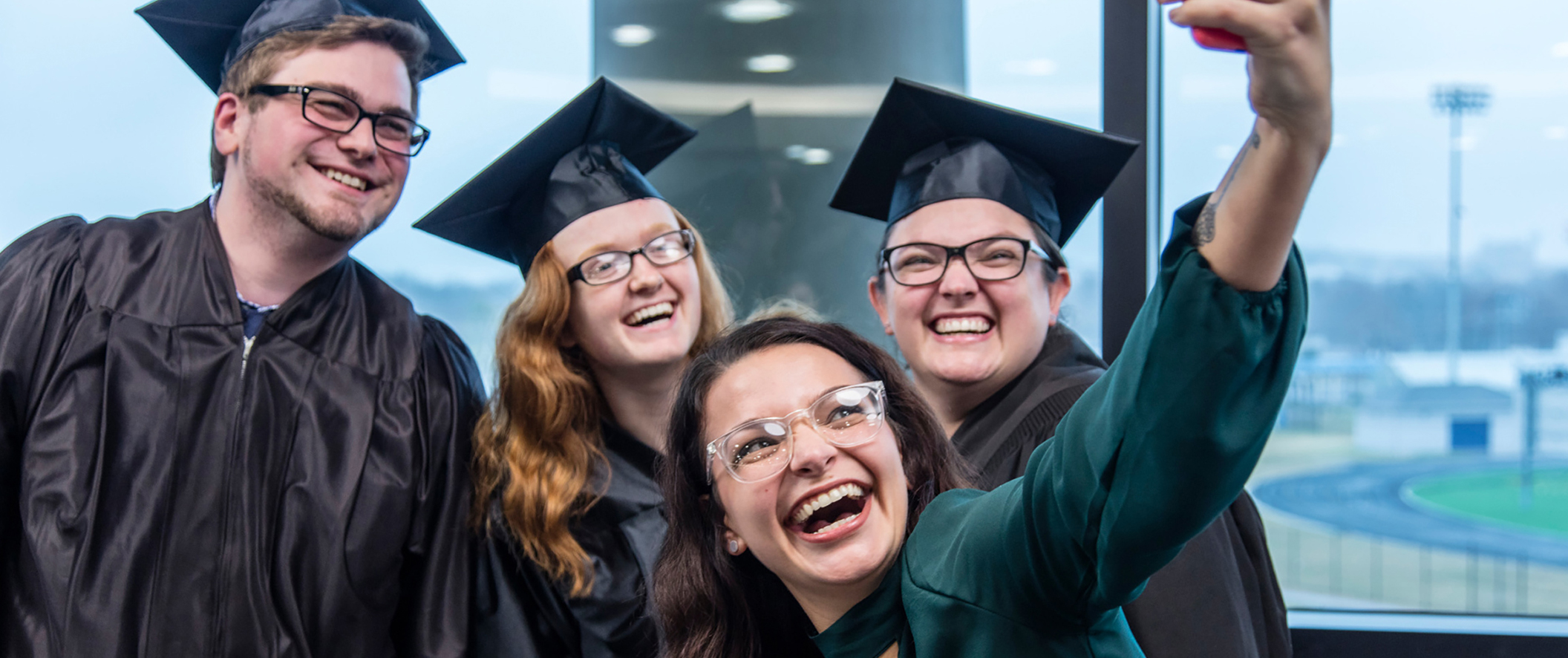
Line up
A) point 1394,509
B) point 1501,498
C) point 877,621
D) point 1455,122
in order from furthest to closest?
point 1394,509, point 1501,498, point 1455,122, point 877,621

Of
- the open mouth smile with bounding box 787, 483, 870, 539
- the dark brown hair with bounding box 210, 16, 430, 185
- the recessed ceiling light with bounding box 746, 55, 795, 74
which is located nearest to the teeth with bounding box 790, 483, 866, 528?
the open mouth smile with bounding box 787, 483, 870, 539

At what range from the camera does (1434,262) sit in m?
2.41

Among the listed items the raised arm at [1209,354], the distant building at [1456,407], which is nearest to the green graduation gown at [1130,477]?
the raised arm at [1209,354]

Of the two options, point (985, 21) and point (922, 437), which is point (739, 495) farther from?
point (985, 21)

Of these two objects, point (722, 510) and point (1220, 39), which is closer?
point (1220, 39)

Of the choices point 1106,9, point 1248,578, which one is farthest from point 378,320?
point 1106,9

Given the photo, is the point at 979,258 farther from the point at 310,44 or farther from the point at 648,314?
the point at 310,44

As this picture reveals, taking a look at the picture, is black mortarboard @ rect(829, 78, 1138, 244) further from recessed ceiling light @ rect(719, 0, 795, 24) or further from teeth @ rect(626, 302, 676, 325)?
recessed ceiling light @ rect(719, 0, 795, 24)

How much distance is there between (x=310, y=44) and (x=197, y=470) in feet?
2.63

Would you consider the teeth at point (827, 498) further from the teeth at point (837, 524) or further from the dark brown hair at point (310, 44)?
the dark brown hair at point (310, 44)

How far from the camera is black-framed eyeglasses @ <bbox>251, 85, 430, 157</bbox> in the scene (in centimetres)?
178

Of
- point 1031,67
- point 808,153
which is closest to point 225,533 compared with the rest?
point 808,153

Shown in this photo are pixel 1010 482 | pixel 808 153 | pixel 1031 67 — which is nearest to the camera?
pixel 1010 482

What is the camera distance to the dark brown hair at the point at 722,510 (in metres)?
1.37
